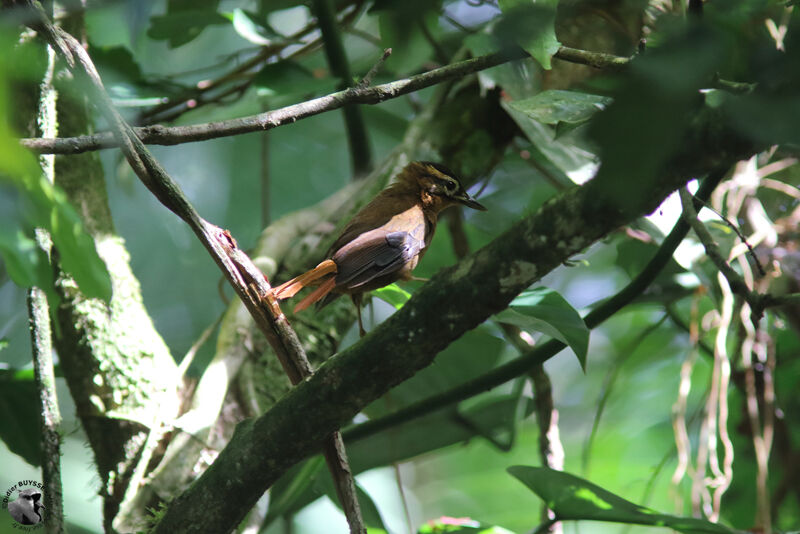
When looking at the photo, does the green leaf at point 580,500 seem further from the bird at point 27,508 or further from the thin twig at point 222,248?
the bird at point 27,508

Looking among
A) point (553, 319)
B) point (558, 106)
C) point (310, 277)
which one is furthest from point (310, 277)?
point (558, 106)

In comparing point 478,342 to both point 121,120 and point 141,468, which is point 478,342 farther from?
point 121,120

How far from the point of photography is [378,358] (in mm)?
1073

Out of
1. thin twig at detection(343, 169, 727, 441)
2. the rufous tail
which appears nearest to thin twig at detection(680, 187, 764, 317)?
thin twig at detection(343, 169, 727, 441)

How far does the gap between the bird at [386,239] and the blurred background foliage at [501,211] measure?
10cm

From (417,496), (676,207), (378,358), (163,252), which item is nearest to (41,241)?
(378,358)

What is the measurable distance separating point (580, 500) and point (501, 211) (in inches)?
65.6

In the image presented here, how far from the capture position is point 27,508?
5.00ft

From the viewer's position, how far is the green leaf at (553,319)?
1446mm

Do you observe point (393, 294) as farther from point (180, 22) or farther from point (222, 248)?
point (180, 22)

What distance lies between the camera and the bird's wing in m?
1.64

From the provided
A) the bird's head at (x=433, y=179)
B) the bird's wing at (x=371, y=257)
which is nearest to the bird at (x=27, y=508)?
the bird's wing at (x=371, y=257)

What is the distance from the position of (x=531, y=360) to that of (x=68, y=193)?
1.21 metres

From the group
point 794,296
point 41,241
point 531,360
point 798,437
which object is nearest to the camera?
point 794,296
